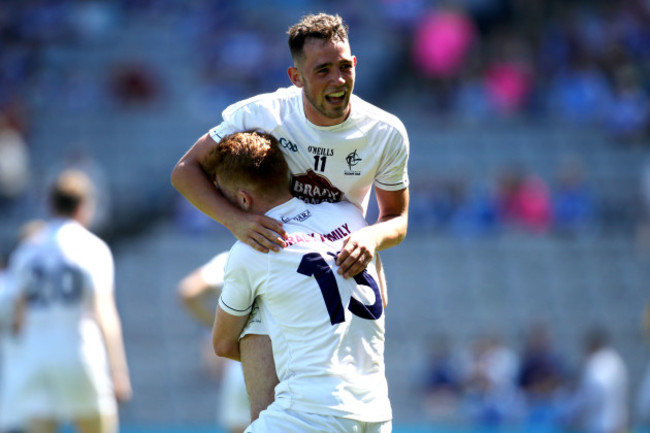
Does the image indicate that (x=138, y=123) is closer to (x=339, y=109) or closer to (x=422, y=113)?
(x=422, y=113)

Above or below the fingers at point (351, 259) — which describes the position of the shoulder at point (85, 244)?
above

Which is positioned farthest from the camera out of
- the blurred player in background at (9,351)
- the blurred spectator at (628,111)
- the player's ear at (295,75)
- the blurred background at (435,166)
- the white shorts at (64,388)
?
the blurred spectator at (628,111)

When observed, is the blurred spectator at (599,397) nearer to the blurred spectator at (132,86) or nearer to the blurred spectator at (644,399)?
the blurred spectator at (644,399)

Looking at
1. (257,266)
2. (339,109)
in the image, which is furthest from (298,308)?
(339,109)

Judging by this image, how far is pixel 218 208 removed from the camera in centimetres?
372

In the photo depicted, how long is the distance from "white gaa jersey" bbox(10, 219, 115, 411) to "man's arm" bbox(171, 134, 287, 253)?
2844mm

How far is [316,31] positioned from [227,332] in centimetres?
115

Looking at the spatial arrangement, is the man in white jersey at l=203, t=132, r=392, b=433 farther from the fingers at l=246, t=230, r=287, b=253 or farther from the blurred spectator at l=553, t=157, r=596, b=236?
the blurred spectator at l=553, t=157, r=596, b=236

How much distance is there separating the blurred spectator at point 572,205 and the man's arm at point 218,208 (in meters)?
10.5

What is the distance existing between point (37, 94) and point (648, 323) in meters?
12.2

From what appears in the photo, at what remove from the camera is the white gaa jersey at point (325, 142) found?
376cm

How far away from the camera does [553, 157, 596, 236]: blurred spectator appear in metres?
13.7

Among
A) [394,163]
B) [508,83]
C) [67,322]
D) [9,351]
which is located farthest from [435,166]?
[394,163]

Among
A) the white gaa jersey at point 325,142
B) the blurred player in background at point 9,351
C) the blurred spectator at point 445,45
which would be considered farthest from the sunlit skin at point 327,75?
the blurred spectator at point 445,45
